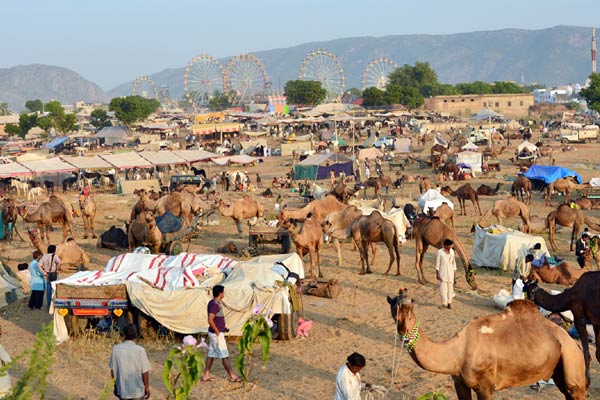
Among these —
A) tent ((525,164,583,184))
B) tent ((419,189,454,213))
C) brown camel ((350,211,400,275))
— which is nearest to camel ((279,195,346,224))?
brown camel ((350,211,400,275))

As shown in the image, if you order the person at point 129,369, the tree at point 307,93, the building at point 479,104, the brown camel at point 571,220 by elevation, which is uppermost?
the tree at point 307,93

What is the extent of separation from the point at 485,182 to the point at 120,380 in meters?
29.1

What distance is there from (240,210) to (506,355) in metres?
14.0

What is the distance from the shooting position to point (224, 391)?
9.62 m

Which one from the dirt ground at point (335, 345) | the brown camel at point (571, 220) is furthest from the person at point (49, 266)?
the brown camel at point (571, 220)

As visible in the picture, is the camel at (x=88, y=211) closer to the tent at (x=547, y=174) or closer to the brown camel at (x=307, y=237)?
the brown camel at (x=307, y=237)

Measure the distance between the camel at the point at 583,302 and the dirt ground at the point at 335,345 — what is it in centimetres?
71

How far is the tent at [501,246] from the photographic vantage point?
1612cm

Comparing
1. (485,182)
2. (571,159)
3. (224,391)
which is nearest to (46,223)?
(224,391)

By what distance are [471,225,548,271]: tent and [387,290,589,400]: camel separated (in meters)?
8.60

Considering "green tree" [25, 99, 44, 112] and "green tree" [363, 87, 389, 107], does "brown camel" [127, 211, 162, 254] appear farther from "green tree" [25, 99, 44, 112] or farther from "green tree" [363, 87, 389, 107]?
"green tree" [25, 99, 44, 112]

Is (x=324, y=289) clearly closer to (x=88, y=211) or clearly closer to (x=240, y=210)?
(x=240, y=210)

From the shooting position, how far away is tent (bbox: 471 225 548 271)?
16.1 metres

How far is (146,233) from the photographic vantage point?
16.6 metres
